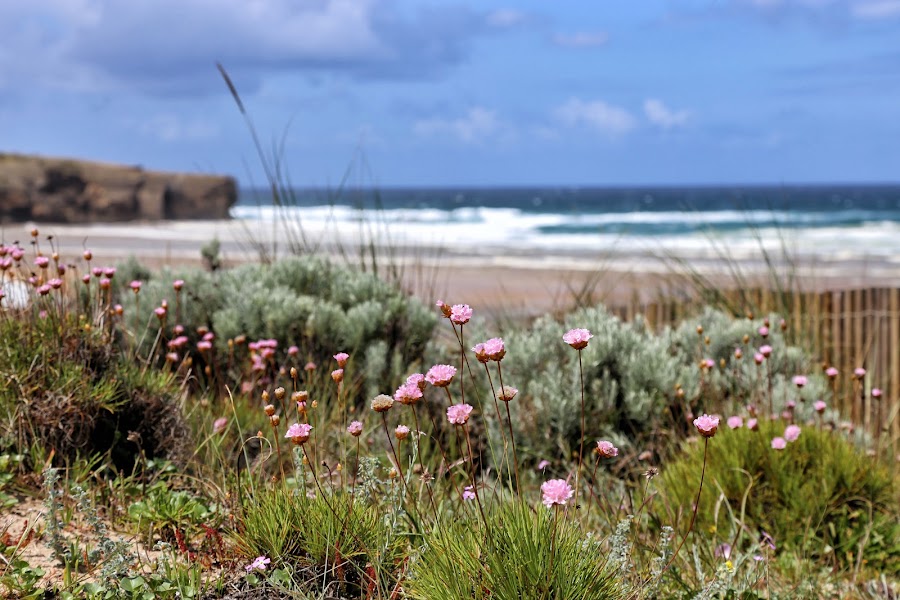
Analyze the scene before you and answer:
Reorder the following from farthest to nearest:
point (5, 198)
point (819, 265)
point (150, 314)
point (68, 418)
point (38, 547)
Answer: point (5, 198) → point (819, 265) → point (150, 314) → point (68, 418) → point (38, 547)

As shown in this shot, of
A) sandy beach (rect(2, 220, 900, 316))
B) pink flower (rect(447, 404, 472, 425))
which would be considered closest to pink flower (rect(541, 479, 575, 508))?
pink flower (rect(447, 404, 472, 425))

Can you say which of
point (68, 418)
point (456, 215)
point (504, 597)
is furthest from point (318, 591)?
point (456, 215)

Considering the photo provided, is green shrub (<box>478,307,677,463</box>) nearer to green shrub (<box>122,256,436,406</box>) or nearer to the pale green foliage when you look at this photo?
the pale green foliage

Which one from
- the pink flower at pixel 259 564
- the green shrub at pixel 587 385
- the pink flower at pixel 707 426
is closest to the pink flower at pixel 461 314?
the pink flower at pixel 707 426

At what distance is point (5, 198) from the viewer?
38844 mm

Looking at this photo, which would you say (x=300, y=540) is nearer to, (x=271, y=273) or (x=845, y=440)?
(x=845, y=440)

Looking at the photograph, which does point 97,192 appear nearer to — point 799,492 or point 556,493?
point 799,492

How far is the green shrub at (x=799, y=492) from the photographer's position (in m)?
3.90

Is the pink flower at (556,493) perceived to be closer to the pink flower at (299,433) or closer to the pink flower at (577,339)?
the pink flower at (577,339)

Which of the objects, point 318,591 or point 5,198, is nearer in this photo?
point 318,591

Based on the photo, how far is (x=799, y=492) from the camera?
3895 mm

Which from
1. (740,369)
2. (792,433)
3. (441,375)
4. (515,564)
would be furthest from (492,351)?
(740,369)

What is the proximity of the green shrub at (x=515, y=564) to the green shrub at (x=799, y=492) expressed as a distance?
1757mm

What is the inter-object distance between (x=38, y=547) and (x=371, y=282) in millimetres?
3070
